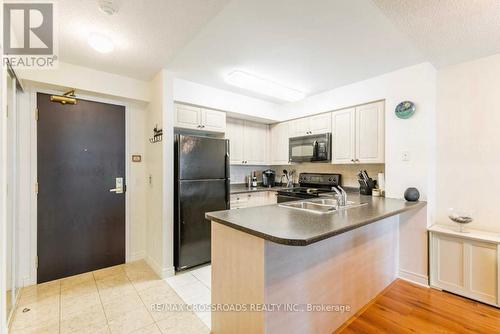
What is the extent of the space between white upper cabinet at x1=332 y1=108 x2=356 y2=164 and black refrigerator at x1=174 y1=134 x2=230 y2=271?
5.12ft

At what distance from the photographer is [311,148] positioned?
11.8 ft

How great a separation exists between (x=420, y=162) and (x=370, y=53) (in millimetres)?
1272

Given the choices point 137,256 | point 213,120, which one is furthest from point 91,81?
point 137,256

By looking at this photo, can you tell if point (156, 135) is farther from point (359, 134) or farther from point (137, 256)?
point (359, 134)

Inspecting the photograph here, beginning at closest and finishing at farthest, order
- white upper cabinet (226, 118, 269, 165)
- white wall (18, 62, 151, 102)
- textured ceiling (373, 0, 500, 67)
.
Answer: textured ceiling (373, 0, 500, 67) < white wall (18, 62, 151, 102) < white upper cabinet (226, 118, 269, 165)

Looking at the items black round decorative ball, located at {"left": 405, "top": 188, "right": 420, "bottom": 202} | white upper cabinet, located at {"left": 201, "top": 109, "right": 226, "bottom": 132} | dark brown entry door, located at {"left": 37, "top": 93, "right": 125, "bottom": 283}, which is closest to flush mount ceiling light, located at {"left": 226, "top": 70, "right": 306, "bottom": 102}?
white upper cabinet, located at {"left": 201, "top": 109, "right": 226, "bottom": 132}

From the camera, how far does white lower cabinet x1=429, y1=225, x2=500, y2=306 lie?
2.13 metres

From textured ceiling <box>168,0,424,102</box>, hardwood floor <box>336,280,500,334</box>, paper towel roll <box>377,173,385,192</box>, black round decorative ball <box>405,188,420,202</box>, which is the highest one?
textured ceiling <box>168,0,424,102</box>

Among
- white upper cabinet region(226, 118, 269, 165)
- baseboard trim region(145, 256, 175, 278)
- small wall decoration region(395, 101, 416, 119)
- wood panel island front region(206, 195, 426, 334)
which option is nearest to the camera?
wood panel island front region(206, 195, 426, 334)

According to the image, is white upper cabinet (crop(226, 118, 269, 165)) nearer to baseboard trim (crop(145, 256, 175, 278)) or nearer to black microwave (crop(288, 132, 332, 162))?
black microwave (crop(288, 132, 332, 162))

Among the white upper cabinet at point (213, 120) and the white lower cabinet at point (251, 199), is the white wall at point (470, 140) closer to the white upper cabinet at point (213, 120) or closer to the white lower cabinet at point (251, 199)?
the white lower cabinet at point (251, 199)

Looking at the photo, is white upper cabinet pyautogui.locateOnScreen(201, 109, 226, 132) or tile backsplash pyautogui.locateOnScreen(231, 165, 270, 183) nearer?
white upper cabinet pyautogui.locateOnScreen(201, 109, 226, 132)

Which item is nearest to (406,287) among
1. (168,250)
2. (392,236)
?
(392,236)

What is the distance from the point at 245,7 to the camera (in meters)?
1.66
